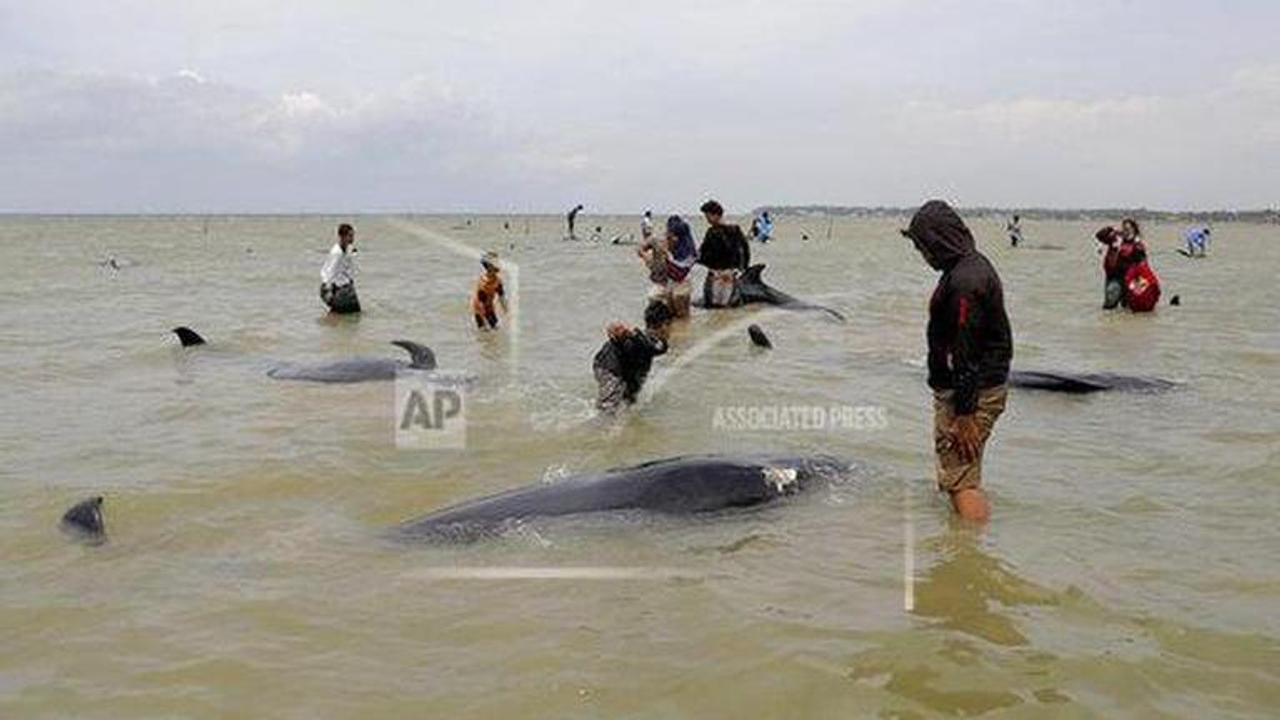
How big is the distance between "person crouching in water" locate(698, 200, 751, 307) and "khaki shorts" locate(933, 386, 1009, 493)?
11.0 m

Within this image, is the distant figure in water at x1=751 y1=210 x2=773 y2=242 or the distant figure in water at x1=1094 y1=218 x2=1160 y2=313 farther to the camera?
the distant figure in water at x1=751 y1=210 x2=773 y2=242

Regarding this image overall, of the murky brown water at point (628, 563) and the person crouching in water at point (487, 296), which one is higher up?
the person crouching in water at point (487, 296)

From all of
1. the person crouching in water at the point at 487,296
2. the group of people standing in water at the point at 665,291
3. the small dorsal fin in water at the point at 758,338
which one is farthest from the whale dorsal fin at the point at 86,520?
the person crouching in water at the point at 487,296

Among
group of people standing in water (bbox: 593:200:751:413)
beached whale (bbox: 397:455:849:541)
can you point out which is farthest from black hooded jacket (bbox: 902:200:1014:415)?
group of people standing in water (bbox: 593:200:751:413)

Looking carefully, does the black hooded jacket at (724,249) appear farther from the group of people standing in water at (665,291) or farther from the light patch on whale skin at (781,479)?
the light patch on whale skin at (781,479)

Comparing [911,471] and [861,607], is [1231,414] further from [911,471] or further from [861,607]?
[861,607]

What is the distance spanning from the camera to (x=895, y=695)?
456cm

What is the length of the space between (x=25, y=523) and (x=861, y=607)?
544cm

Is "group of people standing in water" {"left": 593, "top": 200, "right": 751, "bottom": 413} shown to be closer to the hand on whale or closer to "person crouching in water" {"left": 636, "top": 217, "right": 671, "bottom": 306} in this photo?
"person crouching in water" {"left": 636, "top": 217, "right": 671, "bottom": 306}

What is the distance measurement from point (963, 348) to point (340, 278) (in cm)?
1533

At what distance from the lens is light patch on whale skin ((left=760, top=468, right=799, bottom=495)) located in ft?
24.7

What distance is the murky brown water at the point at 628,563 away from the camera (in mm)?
4719

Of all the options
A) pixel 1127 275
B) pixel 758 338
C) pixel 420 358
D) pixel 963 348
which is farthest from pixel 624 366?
pixel 1127 275

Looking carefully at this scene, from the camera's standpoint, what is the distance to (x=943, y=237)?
7.10 metres
